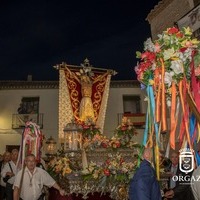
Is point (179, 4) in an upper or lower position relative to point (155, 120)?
upper

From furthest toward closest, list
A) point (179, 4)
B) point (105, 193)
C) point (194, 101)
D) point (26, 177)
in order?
point (179, 4)
point (105, 193)
point (26, 177)
point (194, 101)

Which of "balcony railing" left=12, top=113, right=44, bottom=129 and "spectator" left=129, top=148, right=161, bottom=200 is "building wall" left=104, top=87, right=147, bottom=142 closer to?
"balcony railing" left=12, top=113, right=44, bottom=129

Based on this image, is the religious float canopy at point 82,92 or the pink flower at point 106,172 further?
the religious float canopy at point 82,92

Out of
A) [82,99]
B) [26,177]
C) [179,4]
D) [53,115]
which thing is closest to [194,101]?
[26,177]

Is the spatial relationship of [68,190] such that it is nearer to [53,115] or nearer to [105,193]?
[105,193]

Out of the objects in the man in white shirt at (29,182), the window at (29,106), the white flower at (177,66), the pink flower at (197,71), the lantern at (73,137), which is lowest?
the man in white shirt at (29,182)

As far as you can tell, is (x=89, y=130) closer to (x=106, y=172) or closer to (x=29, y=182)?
(x=106, y=172)

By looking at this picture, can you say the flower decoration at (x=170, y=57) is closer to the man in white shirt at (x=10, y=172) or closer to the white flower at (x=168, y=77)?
the white flower at (x=168, y=77)

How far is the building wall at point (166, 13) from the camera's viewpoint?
13.2 meters

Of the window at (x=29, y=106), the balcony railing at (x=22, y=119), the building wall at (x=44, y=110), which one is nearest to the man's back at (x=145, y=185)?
the building wall at (x=44, y=110)

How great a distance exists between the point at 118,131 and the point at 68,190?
→ 4.56m

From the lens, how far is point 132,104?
20.8 meters

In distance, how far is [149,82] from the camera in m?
3.29

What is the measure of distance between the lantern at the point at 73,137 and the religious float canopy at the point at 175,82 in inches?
228
